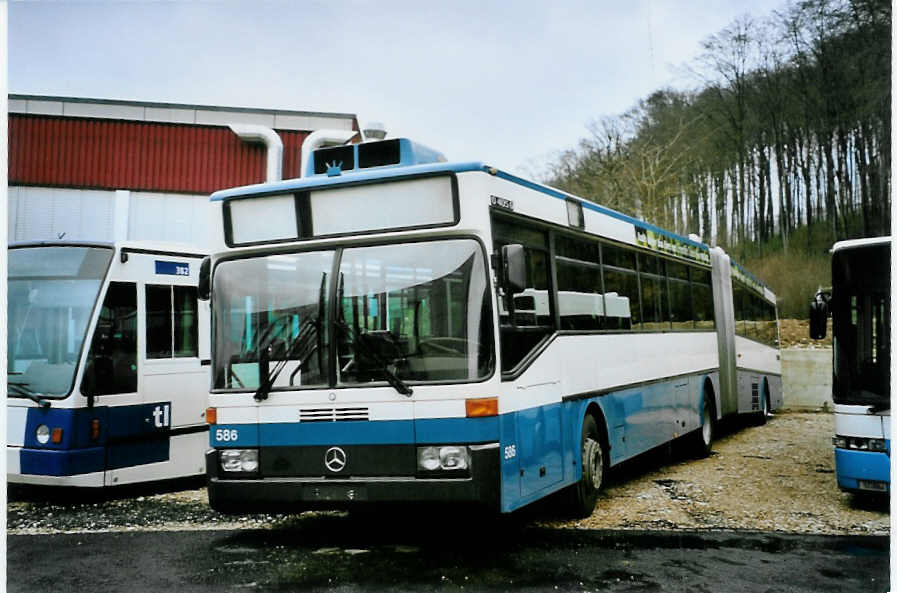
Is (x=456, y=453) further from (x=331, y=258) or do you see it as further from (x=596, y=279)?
(x=596, y=279)

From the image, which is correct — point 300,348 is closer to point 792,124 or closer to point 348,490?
point 348,490

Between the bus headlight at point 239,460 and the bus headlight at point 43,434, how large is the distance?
2847 mm

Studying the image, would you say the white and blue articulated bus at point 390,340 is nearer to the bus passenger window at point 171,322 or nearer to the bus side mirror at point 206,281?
the bus side mirror at point 206,281

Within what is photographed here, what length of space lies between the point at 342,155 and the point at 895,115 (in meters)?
4.46

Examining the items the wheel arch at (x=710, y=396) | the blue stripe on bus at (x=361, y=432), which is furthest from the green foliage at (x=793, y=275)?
the blue stripe on bus at (x=361, y=432)

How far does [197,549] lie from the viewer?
6.93m

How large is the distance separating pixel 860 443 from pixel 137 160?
449 inches

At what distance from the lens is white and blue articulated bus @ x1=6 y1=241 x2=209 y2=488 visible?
848 centimetres

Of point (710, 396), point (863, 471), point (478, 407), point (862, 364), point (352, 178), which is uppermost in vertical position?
point (352, 178)

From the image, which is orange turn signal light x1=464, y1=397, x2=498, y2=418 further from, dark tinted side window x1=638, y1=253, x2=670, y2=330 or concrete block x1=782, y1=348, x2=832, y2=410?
concrete block x1=782, y1=348, x2=832, y2=410

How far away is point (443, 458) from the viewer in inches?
235

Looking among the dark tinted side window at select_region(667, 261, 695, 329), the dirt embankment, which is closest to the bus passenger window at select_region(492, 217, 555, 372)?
the dark tinted side window at select_region(667, 261, 695, 329)

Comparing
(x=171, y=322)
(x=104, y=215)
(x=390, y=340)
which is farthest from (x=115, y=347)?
(x=104, y=215)

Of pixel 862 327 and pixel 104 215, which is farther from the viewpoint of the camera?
pixel 104 215
